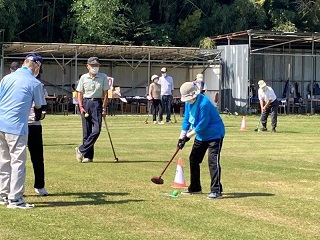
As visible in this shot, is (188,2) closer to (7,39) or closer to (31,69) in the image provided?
(7,39)

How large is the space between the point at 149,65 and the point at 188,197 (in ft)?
102

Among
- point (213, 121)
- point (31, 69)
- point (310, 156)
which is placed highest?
point (31, 69)

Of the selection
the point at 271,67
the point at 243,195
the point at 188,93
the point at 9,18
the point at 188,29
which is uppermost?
the point at 9,18

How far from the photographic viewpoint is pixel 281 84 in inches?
1898

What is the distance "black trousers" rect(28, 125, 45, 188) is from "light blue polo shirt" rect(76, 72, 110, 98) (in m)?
4.93

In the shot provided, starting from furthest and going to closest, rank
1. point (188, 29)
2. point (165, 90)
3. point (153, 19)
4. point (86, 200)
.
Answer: point (153, 19), point (188, 29), point (165, 90), point (86, 200)

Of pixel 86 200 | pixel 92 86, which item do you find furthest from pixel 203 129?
pixel 92 86

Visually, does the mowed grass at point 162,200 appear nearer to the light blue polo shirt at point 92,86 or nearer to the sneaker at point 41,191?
the sneaker at point 41,191

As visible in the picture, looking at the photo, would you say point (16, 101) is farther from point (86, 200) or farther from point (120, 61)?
point (120, 61)

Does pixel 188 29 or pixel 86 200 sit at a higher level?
pixel 188 29

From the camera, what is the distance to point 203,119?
39.3 feet

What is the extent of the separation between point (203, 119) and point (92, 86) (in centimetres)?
553

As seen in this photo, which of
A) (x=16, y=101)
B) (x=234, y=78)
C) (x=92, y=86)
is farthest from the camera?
(x=234, y=78)

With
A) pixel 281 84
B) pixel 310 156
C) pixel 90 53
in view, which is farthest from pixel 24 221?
pixel 281 84
